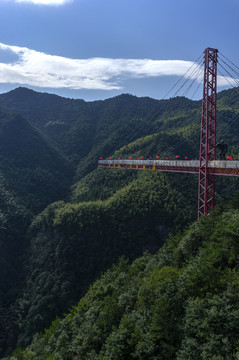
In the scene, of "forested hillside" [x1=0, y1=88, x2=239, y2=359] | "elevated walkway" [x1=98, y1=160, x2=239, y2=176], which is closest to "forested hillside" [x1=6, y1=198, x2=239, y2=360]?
"elevated walkway" [x1=98, y1=160, x2=239, y2=176]

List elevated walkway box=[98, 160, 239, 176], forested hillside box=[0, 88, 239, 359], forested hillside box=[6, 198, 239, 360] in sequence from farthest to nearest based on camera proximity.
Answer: forested hillside box=[0, 88, 239, 359], elevated walkway box=[98, 160, 239, 176], forested hillside box=[6, 198, 239, 360]

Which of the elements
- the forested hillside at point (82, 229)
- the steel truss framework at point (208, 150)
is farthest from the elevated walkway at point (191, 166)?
the forested hillside at point (82, 229)

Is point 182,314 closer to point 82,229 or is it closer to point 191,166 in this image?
point 191,166

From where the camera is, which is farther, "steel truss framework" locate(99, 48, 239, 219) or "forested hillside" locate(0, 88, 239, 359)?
"forested hillside" locate(0, 88, 239, 359)

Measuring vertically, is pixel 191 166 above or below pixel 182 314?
above

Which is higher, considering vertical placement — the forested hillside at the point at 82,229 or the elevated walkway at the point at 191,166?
the elevated walkway at the point at 191,166

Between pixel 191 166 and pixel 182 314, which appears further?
pixel 191 166

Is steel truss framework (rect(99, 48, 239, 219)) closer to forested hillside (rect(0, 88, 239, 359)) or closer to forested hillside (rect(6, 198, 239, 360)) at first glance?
forested hillside (rect(6, 198, 239, 360))

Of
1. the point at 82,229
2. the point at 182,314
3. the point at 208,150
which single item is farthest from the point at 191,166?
the point at 82,229

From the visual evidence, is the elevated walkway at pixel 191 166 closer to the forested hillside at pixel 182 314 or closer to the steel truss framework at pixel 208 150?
the steel truss framework at pixel 208 150

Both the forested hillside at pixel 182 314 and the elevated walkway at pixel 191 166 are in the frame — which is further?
the elevated walkway at pixel 191 166

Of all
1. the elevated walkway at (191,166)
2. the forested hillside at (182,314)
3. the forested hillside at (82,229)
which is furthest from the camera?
the forested hillside at (82,229)
